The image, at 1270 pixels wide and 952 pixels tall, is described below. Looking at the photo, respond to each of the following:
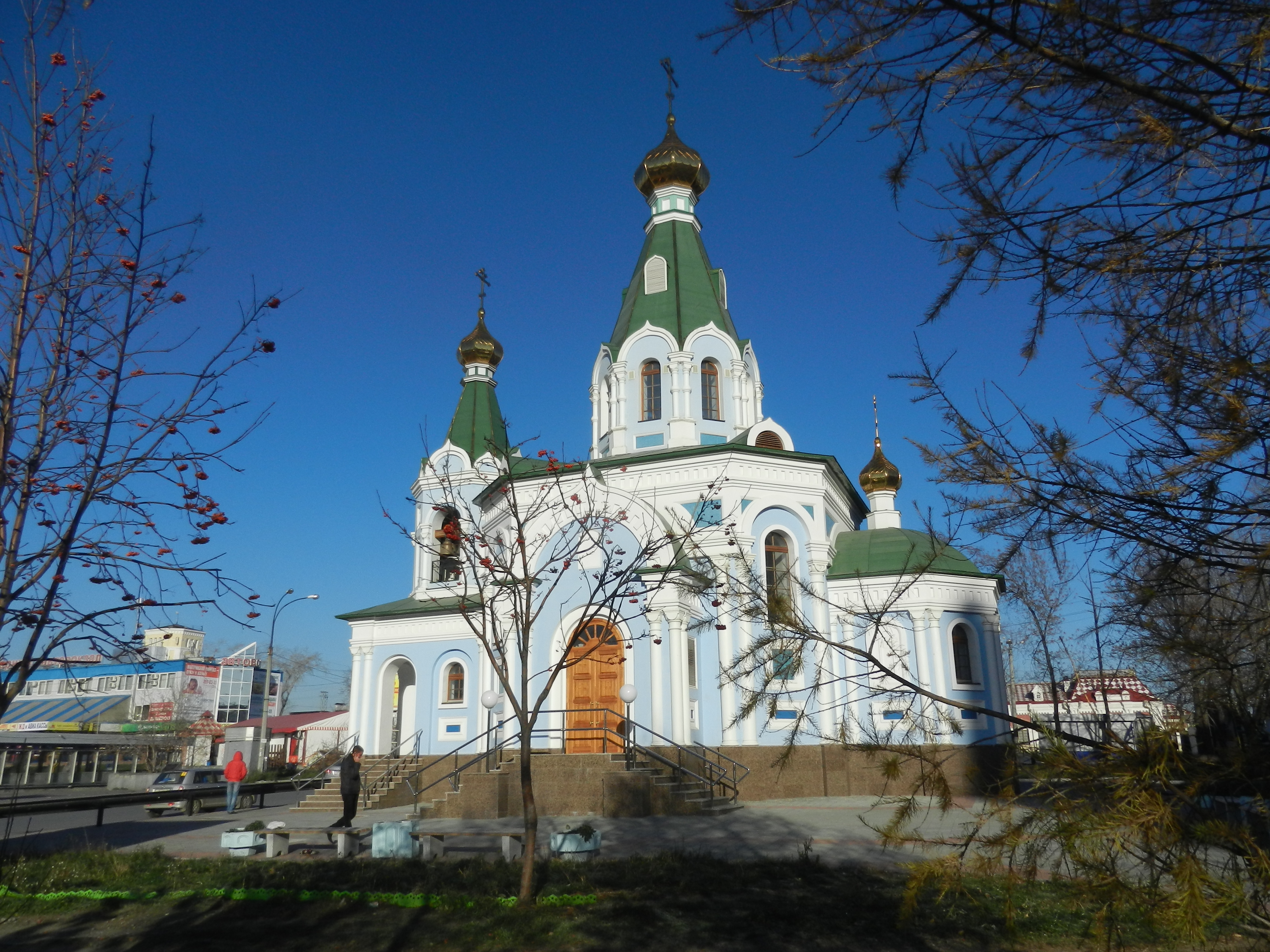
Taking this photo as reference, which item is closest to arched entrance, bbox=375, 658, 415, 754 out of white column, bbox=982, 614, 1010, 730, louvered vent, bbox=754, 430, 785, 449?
louvered vent, bbox=754, 430, 785, 449

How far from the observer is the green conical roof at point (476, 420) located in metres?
27.1

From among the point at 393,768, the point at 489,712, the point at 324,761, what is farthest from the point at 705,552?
the point at 324,761

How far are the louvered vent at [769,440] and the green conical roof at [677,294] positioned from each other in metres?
2.58

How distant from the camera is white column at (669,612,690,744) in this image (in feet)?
54.1

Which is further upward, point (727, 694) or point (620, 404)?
point (620, 404)

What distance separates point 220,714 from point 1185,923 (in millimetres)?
76438

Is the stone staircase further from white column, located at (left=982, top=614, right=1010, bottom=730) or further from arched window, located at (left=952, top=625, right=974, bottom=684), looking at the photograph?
white column, located at (left=982, top=614, right=1010, bottom=730)

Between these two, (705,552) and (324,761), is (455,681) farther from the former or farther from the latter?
(324,761)

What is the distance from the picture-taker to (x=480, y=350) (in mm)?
28453

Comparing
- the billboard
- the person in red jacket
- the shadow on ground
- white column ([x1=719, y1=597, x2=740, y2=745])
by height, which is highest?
the billboard

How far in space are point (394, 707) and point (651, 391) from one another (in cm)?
1150

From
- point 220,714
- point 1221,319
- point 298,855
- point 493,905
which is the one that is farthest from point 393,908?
point 220,714

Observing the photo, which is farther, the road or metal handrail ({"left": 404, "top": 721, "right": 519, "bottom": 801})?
metal handrail ({"left": 404, "top": 721, "right": 519, "bottom": 801})

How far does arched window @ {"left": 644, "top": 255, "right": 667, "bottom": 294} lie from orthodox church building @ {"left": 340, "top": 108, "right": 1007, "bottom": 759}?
4cm
